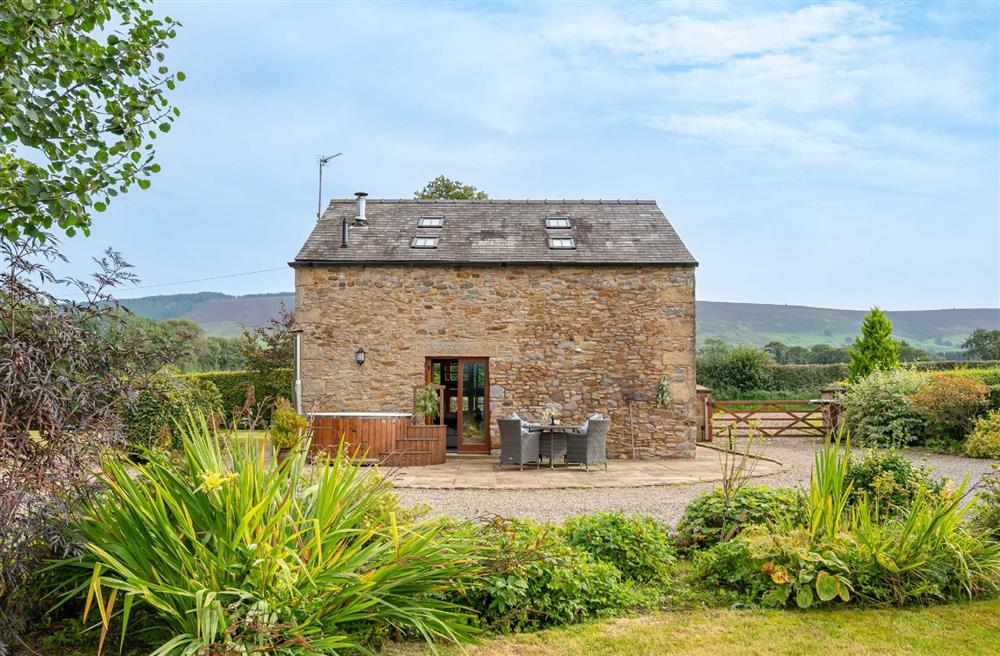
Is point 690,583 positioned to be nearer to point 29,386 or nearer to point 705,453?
point 29,386

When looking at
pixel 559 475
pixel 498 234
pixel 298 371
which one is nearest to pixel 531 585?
pixel 559 475

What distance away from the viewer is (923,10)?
838cm

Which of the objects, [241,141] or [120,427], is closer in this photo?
[120,427]

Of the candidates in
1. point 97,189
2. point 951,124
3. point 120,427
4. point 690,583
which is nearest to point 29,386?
point 120,427

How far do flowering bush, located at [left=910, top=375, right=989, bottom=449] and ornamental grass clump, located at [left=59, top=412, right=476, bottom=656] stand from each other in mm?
15650

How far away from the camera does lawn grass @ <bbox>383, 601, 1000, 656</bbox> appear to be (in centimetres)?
382

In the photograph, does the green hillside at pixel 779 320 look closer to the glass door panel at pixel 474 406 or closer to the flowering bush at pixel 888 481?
the glass door panel at pixel 474 406

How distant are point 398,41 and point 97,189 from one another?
18.0 feet

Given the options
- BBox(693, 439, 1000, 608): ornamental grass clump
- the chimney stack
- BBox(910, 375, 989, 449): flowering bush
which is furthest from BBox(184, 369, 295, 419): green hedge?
BBox(910, 375, 989, 449): flowering bush

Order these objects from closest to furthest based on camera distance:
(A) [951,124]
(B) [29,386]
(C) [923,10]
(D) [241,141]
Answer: (B) [29,386] < (C) [923,10] < (A) [951,124] < (D) [241,141]

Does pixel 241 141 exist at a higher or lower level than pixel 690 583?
higher

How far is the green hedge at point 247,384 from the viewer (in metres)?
19.4

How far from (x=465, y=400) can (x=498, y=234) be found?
3.81m

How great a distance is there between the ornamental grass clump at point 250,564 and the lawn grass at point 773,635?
0.46 meters
